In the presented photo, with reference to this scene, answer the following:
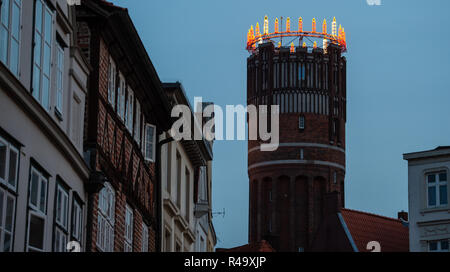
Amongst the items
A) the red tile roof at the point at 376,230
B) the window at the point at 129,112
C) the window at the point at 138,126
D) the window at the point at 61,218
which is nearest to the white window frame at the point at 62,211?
the window at the point at 61,218

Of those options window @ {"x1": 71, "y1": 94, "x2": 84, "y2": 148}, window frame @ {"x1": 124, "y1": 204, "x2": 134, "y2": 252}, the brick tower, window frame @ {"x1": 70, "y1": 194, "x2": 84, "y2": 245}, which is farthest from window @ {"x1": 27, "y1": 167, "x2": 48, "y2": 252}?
the brick tower

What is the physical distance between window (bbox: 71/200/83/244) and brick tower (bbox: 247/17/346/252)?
8073cm

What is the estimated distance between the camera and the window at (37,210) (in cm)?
1632

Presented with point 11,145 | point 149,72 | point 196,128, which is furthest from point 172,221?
point 11,145

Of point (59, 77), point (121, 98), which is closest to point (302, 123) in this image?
point (121, 98)

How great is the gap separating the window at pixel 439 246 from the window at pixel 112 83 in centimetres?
2719

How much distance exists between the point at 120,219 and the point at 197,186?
44.0 ft

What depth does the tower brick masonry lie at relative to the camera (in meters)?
103

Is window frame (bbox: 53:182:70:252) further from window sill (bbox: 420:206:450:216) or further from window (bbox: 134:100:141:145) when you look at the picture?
window sill (bbox: 420:206:450:216)

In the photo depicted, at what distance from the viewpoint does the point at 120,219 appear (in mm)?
24703

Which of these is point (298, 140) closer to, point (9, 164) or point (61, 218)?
point (61, 218)

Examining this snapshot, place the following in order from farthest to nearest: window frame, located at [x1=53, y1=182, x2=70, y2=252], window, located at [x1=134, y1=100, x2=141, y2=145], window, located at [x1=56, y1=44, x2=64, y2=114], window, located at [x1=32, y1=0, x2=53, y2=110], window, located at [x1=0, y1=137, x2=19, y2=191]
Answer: window, located at [x1=134, y1=100, x2=141, y2=145] < window, located at [x1=56, y1=44, x2=64, y2=114] < window frame, located at [x1=53, y1=182, x2=70, y2=252] < window, located at [x1=32, y1=0, x2=53, y2=110] < window, located at [x1=0, y1=137, x2=19, y2=191]
